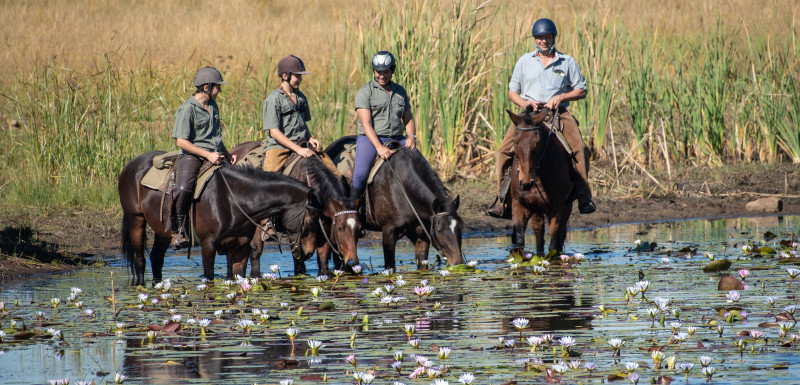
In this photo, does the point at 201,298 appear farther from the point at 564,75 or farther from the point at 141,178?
the point at 564,75

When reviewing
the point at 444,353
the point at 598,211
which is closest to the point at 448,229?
the point at 444,353

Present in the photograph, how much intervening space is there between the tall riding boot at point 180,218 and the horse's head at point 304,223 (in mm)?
868

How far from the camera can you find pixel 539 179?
959cm

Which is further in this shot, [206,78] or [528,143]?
[528,143]

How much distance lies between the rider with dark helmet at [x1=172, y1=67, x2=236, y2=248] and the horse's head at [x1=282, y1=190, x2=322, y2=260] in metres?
0.82

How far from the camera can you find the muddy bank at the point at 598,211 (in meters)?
10.7

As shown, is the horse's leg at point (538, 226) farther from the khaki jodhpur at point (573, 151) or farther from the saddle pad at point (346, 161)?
the saddle pad at point (346, 161)

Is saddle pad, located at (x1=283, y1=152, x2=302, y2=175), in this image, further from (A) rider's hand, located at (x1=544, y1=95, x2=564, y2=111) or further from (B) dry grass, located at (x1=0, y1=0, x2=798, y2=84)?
(B) dry grass, located at (x1=0, y1=0, x2=798, y2=84)

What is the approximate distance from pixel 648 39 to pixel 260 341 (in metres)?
11.9

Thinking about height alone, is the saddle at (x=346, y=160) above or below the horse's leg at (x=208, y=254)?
above

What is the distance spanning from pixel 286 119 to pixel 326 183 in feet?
3.61

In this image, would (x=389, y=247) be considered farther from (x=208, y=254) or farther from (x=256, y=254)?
(x=208, y=254)

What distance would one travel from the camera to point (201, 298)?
25.3 feet

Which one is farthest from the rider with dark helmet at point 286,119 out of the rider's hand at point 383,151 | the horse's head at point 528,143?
the horse's head at point 528,143
